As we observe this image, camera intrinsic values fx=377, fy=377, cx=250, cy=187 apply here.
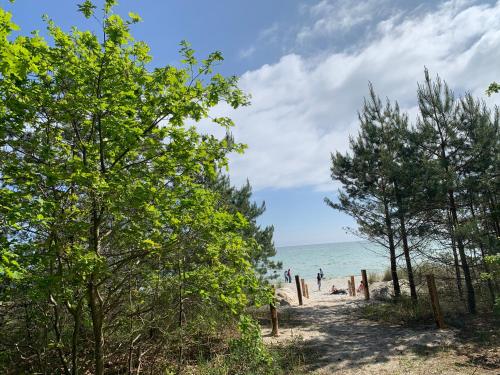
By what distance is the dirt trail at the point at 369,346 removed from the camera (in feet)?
29.5

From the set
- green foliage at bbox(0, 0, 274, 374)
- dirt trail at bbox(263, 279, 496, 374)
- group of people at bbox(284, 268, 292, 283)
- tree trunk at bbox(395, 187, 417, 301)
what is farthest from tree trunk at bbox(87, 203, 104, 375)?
group of people at bbox(284, 268, 292, 283)

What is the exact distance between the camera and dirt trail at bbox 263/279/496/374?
8984 millimetres

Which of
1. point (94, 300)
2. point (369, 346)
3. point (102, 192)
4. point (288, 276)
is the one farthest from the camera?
point (288, 276)

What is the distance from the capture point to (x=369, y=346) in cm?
1071

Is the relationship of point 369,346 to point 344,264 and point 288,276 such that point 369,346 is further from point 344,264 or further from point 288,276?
point 344,264

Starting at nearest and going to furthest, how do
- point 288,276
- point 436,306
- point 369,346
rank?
1. point 369,346
2. point 436,306
3. point 288,276

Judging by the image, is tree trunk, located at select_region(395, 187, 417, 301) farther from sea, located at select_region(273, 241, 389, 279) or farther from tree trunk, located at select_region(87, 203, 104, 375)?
tree trunk, located at select_region(87, 203, 104, 375)

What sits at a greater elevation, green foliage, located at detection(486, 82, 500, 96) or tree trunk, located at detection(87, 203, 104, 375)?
green foliage, located at detection(486, 82, 500, 96)

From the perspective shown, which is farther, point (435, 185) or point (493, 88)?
point (435, 185)

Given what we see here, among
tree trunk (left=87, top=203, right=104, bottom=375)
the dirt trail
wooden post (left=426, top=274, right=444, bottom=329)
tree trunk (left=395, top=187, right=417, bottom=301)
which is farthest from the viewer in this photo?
tree trunk (left=395, top=187, right=417, bottom=301)

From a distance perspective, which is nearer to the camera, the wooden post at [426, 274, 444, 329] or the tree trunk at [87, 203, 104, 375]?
the tree trunk at [87, 203, 104, 375]

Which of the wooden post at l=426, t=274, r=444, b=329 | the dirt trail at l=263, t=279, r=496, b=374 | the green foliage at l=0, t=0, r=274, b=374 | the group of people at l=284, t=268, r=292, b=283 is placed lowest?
the dirt trail at l=263, t=279, r=496, b=374

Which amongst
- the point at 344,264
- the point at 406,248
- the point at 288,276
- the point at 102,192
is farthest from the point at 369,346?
the point at 344,264

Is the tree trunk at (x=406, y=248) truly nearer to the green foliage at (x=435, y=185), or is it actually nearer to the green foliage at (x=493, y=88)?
the green foliage at (x=435, y=185)
